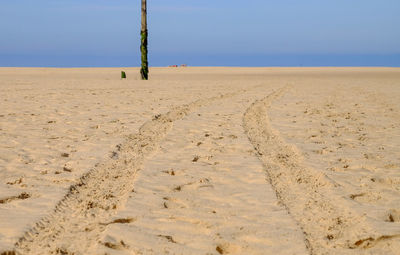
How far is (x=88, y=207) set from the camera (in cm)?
416

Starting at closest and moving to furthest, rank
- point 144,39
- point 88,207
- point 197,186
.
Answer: point 88,207 → point 197,186 → point 144,39

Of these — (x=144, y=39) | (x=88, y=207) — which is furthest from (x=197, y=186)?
(x=144, y=39)

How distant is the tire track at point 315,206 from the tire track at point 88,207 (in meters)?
1.58

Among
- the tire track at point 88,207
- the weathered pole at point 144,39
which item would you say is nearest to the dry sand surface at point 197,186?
the tire track at point 88,207

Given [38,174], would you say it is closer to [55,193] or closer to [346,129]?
[55,193]

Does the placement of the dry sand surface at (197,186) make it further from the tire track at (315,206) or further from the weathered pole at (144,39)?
the weathered pole at (144,39)

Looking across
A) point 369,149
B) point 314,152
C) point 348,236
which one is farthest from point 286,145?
point 348,236

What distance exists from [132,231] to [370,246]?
5.82 ft

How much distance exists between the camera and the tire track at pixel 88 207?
3.35 metres

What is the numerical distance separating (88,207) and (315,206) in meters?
2.03

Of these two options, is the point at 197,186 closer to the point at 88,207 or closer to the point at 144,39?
the point at 88,207

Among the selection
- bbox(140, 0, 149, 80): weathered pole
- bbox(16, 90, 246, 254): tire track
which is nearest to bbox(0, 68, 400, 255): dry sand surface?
bbox(16, 90, 246, 254): tire track

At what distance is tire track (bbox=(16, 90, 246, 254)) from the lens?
→ 3.35 metres

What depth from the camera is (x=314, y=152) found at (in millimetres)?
6605
